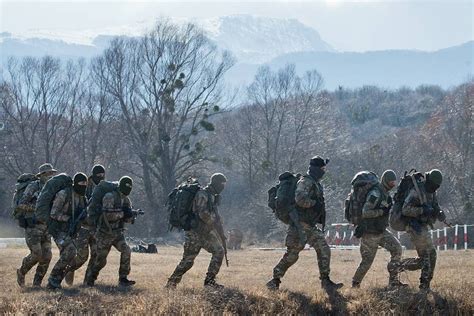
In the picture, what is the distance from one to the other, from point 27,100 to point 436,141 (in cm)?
3078

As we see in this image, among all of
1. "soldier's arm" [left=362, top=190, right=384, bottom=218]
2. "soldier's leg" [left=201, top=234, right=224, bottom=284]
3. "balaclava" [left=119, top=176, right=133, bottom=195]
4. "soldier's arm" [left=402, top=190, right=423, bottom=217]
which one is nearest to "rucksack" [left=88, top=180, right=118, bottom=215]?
"balaclava" [left=119, top=176, right=133, bottom=195]

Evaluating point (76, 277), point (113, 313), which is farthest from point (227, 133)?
point (113, 313)

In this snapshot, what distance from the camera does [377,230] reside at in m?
12.3

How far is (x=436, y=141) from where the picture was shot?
54.8 m

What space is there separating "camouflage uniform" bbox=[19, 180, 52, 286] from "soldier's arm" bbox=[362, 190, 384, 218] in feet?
18.3

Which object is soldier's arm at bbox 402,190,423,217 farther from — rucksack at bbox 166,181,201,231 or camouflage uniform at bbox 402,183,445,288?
rucksack at bbox 166,181,201,231

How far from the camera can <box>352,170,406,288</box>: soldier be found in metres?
12.1

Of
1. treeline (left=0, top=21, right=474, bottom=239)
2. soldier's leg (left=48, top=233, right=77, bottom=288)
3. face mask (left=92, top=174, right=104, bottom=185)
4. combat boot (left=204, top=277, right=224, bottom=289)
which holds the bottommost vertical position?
combat boot (left=204, top=277, right=224, bottom=289)

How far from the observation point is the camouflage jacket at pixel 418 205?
39.9 feet

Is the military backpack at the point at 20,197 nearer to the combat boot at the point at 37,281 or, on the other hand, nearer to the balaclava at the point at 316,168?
the combat boot at the point at 37,281

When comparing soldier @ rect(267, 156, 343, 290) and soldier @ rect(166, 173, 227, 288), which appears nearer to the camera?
soldier @ rect(267, 156, 343, 290)

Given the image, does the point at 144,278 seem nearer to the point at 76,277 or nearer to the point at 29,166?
the point at 76,277

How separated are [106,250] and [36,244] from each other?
1291 millimetres

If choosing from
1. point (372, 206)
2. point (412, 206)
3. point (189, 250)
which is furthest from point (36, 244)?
point (412, 206)
